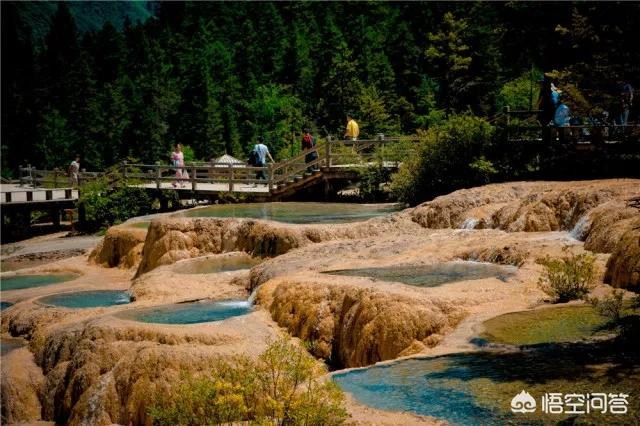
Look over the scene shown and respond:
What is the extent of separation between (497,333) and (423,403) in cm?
269

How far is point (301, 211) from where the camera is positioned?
27109mm

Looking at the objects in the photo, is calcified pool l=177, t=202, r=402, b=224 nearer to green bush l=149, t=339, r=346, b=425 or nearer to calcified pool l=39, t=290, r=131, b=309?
calcified pool l=39, t=290, r=131, b=309

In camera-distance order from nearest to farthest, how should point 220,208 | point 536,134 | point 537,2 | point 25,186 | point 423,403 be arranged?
point 423,403, point 536,134, point 220,208, point 537,2, point 25,186

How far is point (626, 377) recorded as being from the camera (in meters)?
9.47

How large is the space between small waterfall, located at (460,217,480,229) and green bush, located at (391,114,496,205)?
3.93 meters

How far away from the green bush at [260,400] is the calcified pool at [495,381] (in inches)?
49.8

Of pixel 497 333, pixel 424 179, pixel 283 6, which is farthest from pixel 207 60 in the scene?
pixel 497 333

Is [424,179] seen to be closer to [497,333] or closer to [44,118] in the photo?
[497,333]

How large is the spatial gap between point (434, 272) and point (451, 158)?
9.76m

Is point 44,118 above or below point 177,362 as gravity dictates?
above

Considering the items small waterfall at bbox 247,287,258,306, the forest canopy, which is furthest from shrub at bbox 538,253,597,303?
the forest canopy

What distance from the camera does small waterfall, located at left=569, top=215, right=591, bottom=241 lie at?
17.0 metres

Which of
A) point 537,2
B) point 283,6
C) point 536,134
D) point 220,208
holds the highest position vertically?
point 283,6

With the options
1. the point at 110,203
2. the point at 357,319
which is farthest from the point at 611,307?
the point at 110,203
